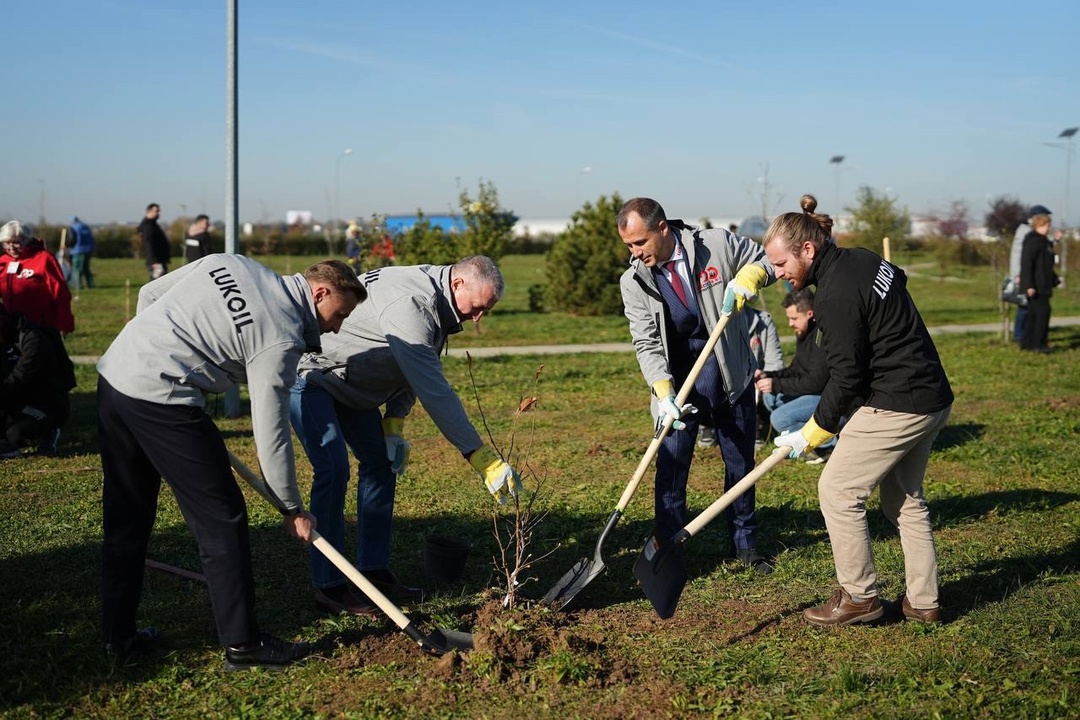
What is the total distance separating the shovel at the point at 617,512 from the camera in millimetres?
4621

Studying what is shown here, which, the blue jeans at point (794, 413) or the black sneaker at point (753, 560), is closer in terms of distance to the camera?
the black sneaker at point (753, 560)

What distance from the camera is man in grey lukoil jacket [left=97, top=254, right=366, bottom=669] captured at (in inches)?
146

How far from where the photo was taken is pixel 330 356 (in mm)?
4562

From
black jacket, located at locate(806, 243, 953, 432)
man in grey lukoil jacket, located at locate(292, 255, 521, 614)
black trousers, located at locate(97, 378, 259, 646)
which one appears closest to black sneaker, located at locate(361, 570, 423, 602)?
man in grey lukoil jacket, located at locate(292, 255, 521, 614)

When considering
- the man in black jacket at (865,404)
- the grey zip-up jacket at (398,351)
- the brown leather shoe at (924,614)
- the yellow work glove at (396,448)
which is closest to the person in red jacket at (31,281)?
the yellow work glove at (396,448)

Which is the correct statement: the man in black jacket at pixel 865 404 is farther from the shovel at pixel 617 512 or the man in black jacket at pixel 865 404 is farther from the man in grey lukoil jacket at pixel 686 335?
the man in grey lukoil jacket at pixel 686 335

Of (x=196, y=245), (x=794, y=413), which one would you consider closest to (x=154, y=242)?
(x=196, y=245)

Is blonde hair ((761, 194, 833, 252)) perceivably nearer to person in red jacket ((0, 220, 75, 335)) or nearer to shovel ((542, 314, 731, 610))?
shovel ((542, 314, 731, 610))

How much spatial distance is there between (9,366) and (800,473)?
5.86 metres

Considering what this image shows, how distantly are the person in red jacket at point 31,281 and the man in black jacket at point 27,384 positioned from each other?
60 cm

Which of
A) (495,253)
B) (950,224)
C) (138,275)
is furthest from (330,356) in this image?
(950,224)

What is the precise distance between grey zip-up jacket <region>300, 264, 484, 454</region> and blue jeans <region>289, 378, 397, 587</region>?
0.09 m

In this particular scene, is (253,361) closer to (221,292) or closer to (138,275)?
(221,292)

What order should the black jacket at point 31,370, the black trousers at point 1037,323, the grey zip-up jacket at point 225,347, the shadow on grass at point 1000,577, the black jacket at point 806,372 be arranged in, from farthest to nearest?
1. the black trousers at point 1037,323
2. the black jacket at point 31,370
3. the black jacket at point 806,372
4. the shadow on grass at point 1000,577
5. the grey zip-up jacket at point 225,347
